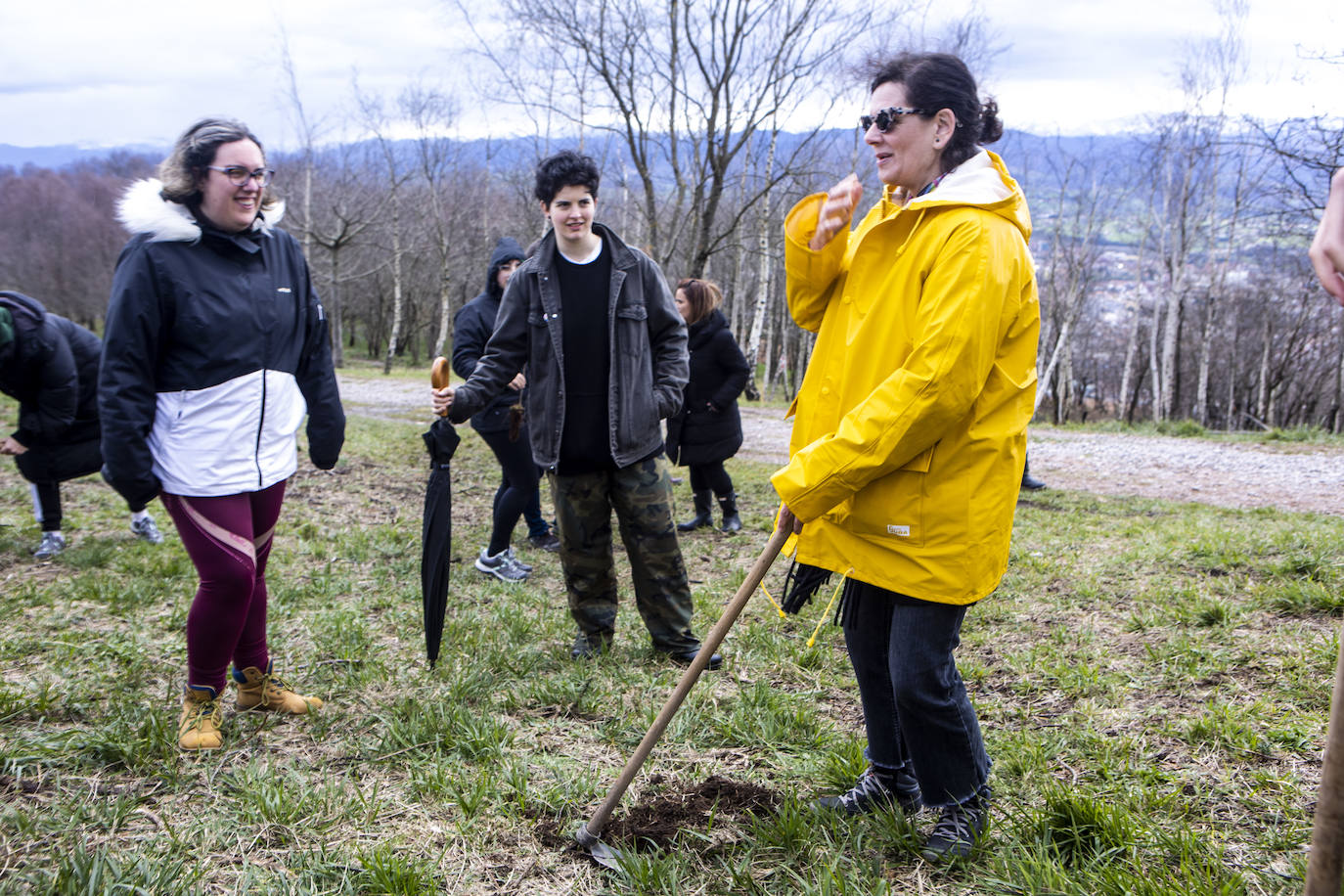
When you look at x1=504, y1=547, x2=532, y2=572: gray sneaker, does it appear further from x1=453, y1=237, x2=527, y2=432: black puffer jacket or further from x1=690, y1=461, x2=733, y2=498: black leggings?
x1=690, y1=461, x2=733, y2=498: black leggings

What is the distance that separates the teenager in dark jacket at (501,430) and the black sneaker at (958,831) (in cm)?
370

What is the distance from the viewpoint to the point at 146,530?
617cm

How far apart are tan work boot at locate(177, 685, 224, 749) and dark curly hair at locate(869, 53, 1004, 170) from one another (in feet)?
10.5

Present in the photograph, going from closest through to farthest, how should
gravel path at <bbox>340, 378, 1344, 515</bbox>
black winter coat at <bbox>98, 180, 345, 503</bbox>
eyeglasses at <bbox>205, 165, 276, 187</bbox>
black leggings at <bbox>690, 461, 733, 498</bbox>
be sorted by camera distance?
black winter coat at <bbox>98, 180, 345, 503</bbox>
eyeglasses at <bbox>205, 165, 276, 187</bbox>
black leggings at <bbox>690, 461, 733, 498</bbox>
gravel path at <bbox>340, 378, 1344, 515</bbox>

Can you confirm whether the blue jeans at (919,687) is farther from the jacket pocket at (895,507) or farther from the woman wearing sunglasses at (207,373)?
the woman wearing sunglasses at (207,373)

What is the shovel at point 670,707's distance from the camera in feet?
7.57

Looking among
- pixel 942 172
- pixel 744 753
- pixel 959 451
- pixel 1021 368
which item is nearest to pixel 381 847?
pixel 744 753

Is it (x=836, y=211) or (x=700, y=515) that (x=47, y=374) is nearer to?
(x=700, y=515)

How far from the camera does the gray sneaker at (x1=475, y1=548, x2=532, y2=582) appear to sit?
5648 mm

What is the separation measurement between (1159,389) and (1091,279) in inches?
Result: 309

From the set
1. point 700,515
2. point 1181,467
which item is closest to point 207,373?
point 700,515

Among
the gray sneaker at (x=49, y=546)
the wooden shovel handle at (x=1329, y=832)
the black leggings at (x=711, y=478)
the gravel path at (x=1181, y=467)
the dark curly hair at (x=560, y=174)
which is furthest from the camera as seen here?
the gravel path at (x=1181, y=467)

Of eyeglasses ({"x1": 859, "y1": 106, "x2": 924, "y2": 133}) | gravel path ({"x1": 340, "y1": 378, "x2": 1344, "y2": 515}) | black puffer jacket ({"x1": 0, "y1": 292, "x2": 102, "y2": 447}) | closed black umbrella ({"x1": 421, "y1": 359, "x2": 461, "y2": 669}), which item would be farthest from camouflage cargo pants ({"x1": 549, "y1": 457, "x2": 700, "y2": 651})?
black puffer jacket ({"x1": 0, "y1": 292, "x2": 102, "y2": 447})

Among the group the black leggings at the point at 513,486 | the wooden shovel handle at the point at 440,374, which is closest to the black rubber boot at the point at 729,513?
the black leggings at the point at 513,486
